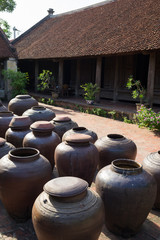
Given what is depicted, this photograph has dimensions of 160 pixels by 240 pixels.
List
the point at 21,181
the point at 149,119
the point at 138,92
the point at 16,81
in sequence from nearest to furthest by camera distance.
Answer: the point at 21,181
the point at 149,119
the point at 138,92
the point at 16,81

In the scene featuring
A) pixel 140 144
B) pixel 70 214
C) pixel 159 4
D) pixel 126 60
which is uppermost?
pixel 159 4

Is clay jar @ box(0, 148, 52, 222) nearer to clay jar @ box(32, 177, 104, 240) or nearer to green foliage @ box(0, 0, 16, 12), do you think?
clay jar @ box(32, 177, 104, 240)

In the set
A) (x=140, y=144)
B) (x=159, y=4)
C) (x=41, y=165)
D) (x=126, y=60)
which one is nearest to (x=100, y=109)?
(x=126, y=60)

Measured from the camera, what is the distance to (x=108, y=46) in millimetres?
11492

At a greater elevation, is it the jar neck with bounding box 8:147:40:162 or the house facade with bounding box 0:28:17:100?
the house facade with bounding box 0:28:17:100

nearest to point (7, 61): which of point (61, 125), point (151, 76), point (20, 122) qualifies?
point (151, 76)

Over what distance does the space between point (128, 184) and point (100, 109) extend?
8.68 metres

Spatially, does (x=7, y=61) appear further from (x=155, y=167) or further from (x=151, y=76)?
(x=155, y=167)

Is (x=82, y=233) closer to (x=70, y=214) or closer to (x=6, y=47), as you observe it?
(x=70, y=214)

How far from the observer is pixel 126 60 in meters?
13.7

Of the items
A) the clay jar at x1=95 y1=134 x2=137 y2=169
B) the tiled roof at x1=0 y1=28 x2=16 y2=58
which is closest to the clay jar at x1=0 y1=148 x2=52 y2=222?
the clay jar at x1=95 y1=134 x2=137 y2=169

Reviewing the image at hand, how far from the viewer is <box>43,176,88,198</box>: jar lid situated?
259 cm

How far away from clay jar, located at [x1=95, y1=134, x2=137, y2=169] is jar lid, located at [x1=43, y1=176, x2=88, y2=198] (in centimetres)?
174

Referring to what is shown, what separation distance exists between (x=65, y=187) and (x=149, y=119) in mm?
6649
